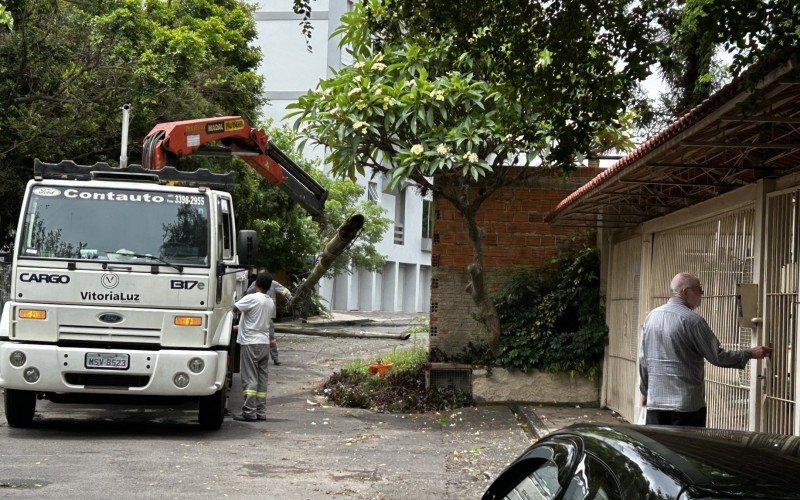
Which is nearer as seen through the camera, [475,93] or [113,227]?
[113,227]

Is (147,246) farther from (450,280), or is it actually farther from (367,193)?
(367,193)

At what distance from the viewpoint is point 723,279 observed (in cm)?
1033

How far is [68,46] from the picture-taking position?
17.7 m

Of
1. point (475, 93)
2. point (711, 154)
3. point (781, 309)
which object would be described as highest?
point (475, 93)

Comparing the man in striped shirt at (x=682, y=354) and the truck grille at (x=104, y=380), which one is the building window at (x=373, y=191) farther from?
the man in striped shirt at (x=682, y=354)

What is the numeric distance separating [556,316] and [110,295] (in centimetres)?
665

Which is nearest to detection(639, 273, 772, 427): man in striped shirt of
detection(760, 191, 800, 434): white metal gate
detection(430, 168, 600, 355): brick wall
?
detection(760, 191, 800, 434): white metal gate

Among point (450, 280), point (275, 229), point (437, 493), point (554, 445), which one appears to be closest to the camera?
point (554, 445)

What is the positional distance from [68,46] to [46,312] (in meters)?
7.59

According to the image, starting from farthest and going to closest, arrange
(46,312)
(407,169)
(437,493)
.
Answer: (407,169) → (46,312) → (437,493)

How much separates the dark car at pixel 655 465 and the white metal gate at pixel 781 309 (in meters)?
4.91

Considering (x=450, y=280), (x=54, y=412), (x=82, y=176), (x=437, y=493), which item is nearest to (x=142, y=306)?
(x=82, y=176)

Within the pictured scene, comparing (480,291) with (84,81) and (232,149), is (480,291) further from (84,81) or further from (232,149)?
(84,81)

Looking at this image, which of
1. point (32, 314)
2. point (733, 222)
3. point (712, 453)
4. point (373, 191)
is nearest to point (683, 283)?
point (733, 222)
